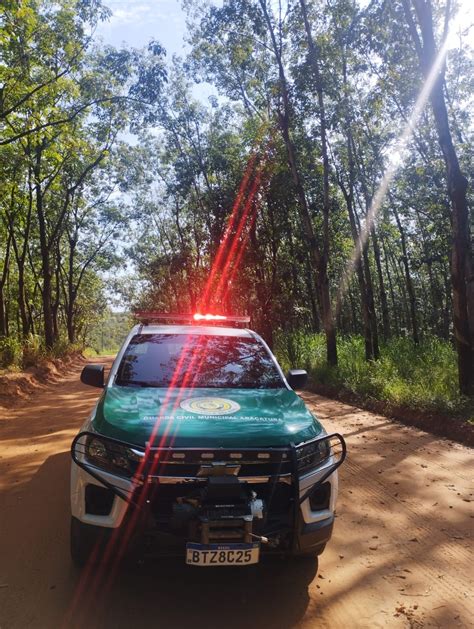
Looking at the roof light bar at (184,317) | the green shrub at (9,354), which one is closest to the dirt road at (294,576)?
the roof light bar at (184,317)

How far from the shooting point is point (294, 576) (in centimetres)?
343

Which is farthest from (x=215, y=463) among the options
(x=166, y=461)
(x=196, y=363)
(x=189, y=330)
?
(x=189, y=330)

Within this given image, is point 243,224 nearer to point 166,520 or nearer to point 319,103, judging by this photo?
point 319,103

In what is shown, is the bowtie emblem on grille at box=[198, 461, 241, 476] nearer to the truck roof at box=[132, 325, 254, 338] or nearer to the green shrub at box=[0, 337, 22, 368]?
the truck roof at box=[132, 325, 254, 338]

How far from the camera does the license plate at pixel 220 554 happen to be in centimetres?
274

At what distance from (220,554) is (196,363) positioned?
6.97ft

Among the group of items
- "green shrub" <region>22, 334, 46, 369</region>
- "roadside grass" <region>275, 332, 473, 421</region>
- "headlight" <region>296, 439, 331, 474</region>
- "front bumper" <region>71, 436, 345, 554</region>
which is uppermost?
"headlight" <region>296, 439, 331, 474</region>

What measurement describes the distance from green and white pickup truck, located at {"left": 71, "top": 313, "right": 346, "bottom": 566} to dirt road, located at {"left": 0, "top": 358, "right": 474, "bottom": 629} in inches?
12.0

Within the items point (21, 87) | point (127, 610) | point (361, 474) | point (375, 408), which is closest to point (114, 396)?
point (127, 610)

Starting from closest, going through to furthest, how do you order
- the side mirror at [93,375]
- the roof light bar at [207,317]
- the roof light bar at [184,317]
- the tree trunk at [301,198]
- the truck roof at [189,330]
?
the side mirror at [93,375] → the truck roof at [189,330] → the roof light bar at [184,317] → the roof light bar at [207,317] → the tree trunk at [301,198]

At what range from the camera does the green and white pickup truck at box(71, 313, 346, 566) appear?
282 cm

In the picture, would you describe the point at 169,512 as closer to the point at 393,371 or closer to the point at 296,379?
the point at 296,379

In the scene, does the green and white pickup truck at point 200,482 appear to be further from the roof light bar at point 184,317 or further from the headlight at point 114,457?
the roof light bar at point 184,317

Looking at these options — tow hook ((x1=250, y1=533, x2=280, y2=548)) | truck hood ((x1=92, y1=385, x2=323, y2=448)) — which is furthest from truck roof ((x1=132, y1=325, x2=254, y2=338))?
tow hook ((x1=250, y1=533, x2=280, y2=548))
